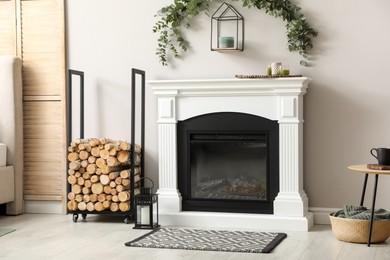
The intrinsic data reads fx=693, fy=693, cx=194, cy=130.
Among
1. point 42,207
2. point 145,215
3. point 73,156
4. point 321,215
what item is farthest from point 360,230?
point 42,207

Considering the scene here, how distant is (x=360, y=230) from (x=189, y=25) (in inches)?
87.7

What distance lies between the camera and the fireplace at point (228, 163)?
5469 millimetres

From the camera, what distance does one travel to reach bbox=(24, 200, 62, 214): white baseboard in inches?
244

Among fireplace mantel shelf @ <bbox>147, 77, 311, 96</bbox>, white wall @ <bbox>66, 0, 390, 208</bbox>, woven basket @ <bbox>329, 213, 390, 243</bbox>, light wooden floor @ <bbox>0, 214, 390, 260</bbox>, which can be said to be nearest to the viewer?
light wooden floor @ <bbox>0, 214, 390, 260</bbox>

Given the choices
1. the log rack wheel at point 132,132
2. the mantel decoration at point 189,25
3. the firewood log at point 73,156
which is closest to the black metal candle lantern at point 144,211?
the log rack wheel at point 132,132

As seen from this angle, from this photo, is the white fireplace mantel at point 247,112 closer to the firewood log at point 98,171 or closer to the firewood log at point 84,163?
the firewood log at point 98,171

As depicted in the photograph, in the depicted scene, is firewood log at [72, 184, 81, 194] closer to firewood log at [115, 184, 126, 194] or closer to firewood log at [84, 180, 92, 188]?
firewood log at [84, 180, 92, 188]

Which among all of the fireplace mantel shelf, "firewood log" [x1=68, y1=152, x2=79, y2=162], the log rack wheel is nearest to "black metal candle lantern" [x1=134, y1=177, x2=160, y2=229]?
the log rack wheel

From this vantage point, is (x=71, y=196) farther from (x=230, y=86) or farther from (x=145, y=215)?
(x=230, y=86)

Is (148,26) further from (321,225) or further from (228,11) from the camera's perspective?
(321,225)

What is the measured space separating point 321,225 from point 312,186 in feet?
1.05

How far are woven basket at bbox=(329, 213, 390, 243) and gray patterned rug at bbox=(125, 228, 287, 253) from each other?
437 millimetres

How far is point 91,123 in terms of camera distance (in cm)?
610

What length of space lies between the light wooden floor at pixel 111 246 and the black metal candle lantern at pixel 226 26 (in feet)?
5.30
